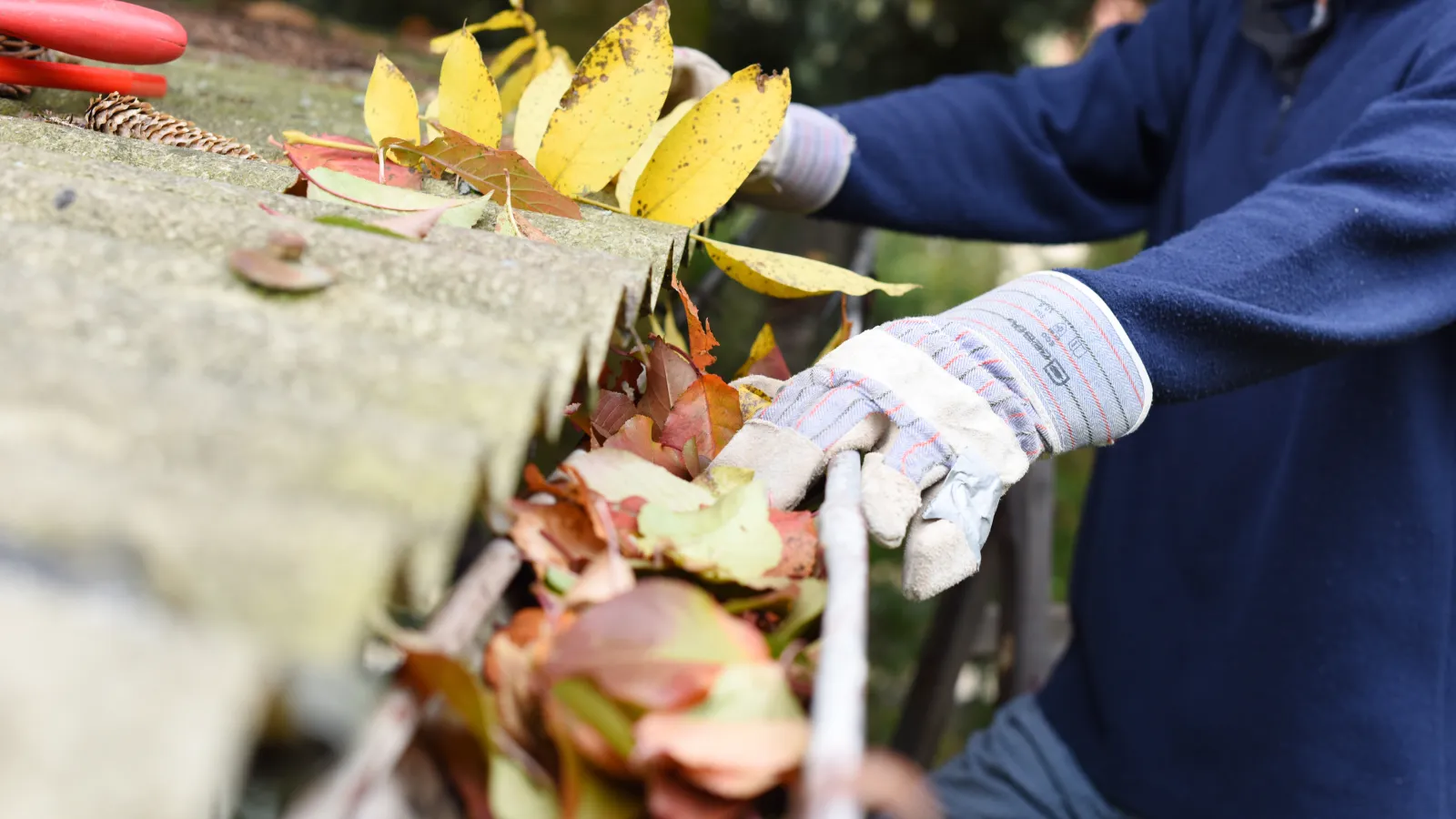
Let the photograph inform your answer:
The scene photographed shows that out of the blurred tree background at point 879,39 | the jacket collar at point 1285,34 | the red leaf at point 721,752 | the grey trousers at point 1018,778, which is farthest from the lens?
the blurred tree background at point 879,39

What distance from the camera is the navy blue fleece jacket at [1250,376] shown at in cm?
93

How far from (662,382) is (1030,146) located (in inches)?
44.4

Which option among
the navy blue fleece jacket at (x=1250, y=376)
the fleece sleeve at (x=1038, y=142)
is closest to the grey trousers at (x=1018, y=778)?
the navy blue fleece jacket at (x=1250, y=376)

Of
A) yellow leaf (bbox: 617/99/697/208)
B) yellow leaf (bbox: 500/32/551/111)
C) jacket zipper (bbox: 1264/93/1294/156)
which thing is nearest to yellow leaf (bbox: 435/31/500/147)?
yellow leaf (bbox: 617/99/697/208)

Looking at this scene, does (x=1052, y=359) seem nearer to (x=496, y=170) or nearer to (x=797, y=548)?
(x=797, y=548)

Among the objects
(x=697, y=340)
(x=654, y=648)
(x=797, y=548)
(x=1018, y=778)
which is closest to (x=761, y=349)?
(x=697, y=340)

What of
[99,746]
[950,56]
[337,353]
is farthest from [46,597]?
[950,56]

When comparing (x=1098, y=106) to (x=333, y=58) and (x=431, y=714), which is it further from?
(x=431, y=714)

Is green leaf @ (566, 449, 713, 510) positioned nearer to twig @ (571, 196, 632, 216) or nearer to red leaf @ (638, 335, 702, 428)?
red leaf @ (638, 335, 702, 428)

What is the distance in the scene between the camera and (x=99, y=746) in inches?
12.1

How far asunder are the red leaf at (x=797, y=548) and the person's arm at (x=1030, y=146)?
0.91m

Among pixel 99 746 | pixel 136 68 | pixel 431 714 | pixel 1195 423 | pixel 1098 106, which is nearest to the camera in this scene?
pixel 99 746

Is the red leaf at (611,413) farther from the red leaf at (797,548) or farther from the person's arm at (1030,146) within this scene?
the person's arm at (1030,146)

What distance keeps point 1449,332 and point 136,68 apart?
5.36 feet
